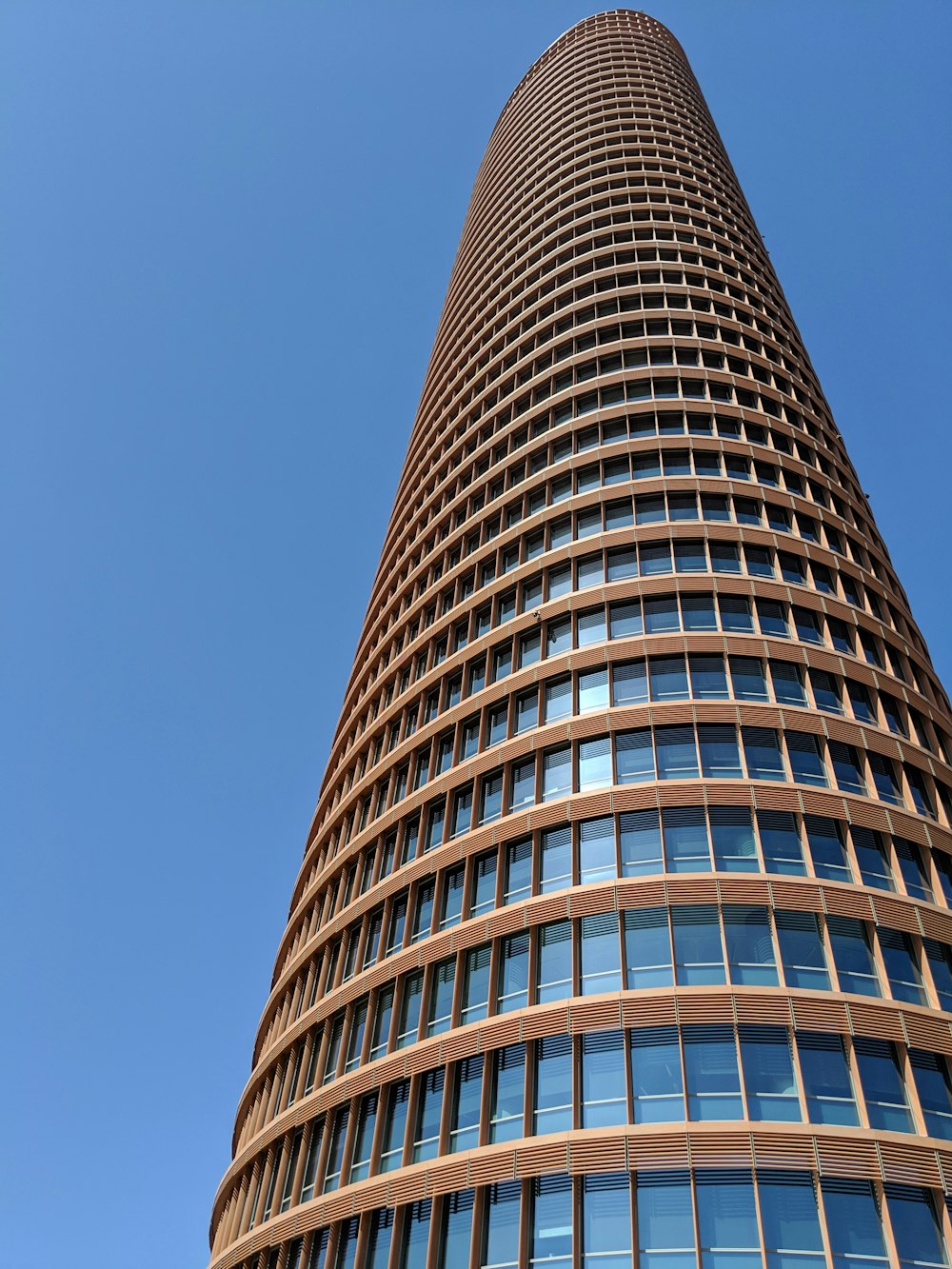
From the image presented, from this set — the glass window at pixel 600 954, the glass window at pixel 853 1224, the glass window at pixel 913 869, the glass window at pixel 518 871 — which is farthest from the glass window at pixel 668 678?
the glass window at pixel 853 1224

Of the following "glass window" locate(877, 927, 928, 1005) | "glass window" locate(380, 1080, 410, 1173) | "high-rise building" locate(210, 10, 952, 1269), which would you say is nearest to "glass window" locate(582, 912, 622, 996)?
"high-rise building" locate(210, 10, 952, 1269)

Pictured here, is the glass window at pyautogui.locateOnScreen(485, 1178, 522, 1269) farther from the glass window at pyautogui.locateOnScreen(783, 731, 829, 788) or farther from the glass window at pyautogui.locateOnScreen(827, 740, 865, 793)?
the glass window at pyautogui.locateOnScreen(827, 740, 865, 793)

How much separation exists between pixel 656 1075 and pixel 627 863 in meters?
5.74

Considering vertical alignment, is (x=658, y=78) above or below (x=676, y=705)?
above

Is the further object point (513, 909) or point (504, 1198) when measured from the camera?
point (513, 909)

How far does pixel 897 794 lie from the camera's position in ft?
98.0

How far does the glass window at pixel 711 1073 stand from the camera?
22.2m

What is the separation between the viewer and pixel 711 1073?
2278 cm

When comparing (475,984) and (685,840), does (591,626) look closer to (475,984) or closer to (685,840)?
(685,840)

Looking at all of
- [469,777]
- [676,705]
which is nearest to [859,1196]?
[676,705]

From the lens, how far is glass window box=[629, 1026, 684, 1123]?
22469 millimetres

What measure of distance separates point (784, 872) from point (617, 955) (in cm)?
508

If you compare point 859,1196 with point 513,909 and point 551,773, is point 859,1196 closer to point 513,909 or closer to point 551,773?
point 513,909

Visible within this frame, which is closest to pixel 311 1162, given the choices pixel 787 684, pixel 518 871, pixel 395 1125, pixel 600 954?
pixel 395 1125
